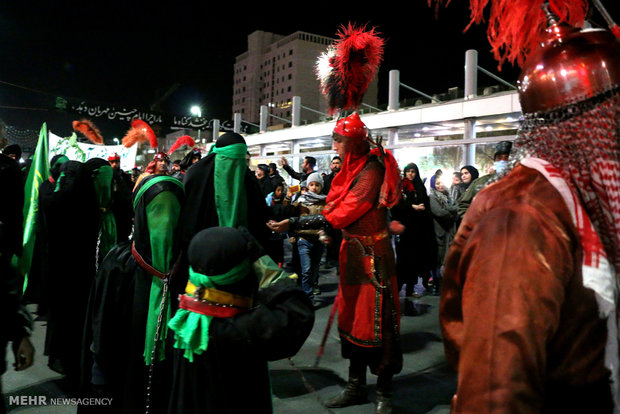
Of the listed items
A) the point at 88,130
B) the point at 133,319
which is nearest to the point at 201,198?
the point at 133,319

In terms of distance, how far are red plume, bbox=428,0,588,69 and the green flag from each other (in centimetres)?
499

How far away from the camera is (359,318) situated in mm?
3287

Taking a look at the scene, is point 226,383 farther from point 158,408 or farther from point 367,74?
point 367,74

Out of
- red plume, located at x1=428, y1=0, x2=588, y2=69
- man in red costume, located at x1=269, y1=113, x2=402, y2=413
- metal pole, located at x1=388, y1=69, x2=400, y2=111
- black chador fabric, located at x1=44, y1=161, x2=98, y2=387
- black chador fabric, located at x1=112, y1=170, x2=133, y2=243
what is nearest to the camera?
red plume, located at x1=428, y1=0, x2=588, y2=69

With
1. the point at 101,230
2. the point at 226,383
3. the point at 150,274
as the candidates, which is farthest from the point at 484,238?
the point at 101,230

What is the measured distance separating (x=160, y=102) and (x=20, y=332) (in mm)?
36289

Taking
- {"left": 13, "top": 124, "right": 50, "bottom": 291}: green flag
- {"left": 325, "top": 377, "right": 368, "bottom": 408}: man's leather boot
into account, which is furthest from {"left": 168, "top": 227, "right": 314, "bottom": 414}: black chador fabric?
{"left": 13, "top": 124, "right": 50, "bottom": 291}: green flag

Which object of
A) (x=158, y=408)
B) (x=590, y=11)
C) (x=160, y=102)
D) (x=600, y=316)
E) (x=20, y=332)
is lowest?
(x=158, y=408)

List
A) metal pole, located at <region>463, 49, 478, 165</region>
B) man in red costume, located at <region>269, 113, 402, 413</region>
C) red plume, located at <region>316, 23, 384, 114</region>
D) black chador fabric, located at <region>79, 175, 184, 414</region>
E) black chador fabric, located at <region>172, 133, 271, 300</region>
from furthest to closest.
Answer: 1. metal pole, located at <region>463, 49, 478, 165</region>
2. red plume, located at <region>316, 23, 384, 114</region>
3. man in red costume, located at <region>269, 113, 402, 413</region>
4. black chador fabric, located at <region>172, 133, 271, 300</region>
5. black chador fabric, located at <region>79, 175, 184, 414</region>

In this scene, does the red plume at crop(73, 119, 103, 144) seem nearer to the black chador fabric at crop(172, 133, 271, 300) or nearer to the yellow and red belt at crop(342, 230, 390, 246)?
the black chador fabric at crop(172, 133, 271, 300)

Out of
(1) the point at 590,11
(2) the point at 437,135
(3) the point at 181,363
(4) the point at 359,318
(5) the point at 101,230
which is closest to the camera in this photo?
(1) the point at 590,11

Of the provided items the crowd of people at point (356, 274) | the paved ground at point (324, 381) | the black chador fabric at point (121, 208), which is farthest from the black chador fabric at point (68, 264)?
the black chador fabric at point (121, 208)

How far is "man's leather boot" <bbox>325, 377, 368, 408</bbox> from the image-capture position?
3365 millimetres

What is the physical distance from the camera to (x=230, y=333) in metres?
1.86
